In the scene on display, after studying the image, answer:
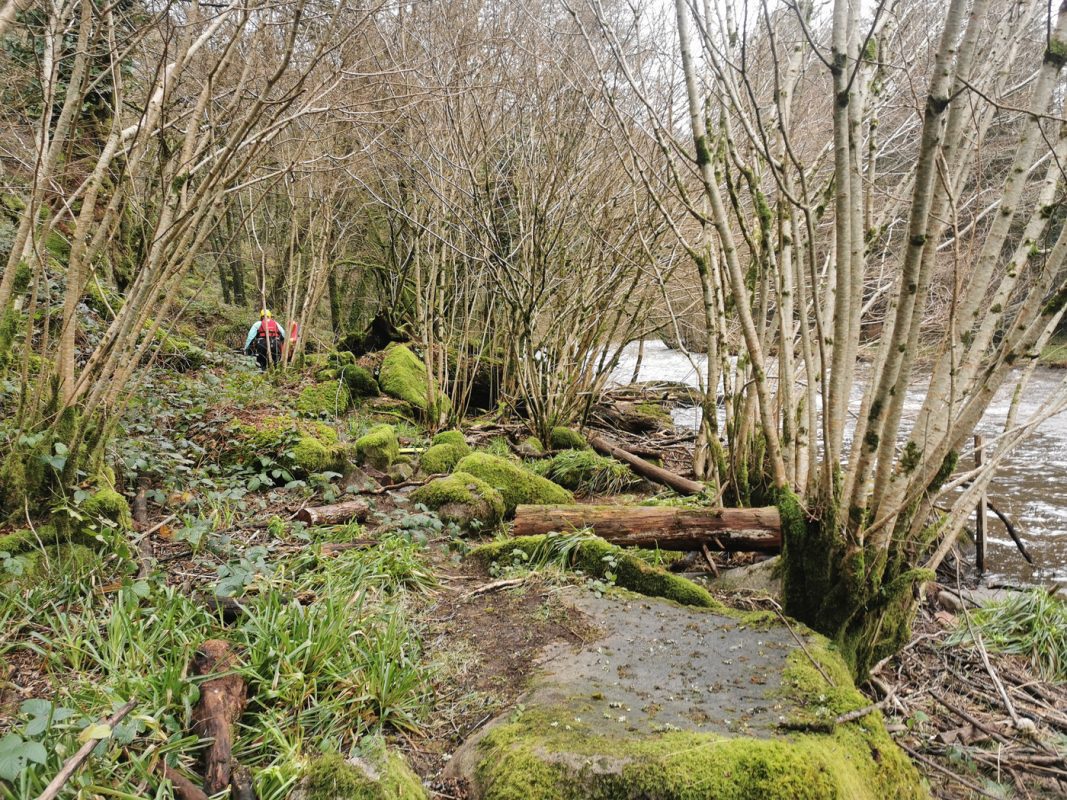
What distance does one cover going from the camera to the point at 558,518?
436 cm

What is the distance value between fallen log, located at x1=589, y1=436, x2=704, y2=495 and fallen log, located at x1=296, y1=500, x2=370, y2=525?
3115 mm

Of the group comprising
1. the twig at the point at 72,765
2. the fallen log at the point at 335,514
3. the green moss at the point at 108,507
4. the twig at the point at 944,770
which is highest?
the green moss at the point at 108,507

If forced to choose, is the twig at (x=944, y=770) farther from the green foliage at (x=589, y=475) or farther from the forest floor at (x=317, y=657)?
the green foliage at (x=589, y=475)

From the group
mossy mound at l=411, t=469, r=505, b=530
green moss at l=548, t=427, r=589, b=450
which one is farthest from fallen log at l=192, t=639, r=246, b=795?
green moss at l=548, t=427, r=589, b=450

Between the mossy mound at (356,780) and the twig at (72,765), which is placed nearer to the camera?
the twig at (72,765)

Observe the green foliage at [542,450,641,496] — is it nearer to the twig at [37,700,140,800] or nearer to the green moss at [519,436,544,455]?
the green moss at [519,436,544,455]

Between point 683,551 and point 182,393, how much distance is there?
514cm

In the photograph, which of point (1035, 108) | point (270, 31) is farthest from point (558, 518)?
point (270, 31)

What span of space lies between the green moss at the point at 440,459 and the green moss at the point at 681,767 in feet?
13.2

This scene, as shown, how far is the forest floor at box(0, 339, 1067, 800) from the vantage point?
199 cm

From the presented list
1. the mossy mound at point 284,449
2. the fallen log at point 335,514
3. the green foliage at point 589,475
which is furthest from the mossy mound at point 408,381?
the fallen log at point 335,514

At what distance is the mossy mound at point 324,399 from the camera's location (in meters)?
7.93

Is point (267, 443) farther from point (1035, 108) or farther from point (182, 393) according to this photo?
point (1035, 108)

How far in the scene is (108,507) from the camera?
10.6 feet
